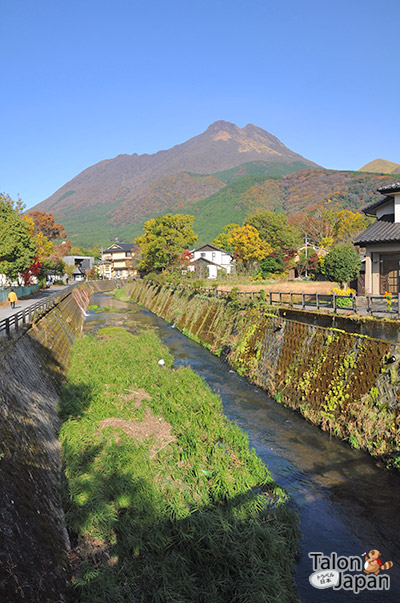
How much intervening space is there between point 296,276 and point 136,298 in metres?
28.8

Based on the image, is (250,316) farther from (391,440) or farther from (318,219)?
(318,219)

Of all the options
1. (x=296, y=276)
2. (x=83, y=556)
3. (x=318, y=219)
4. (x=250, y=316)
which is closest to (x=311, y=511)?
(x=83, y=556)

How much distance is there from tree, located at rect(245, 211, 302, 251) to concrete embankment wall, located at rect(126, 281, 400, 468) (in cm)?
4981

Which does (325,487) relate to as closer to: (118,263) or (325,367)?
(325,367)

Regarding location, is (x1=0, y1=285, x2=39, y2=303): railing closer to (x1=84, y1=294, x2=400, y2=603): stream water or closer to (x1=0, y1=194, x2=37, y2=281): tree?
(x1=0, y1=194, x2=37, y2=281): tree

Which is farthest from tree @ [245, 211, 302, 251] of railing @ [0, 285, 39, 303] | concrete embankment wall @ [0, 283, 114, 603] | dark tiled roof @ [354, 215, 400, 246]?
concrete embankment wall @ [0, 283, 114, 603]

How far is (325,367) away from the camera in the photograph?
14.9 m

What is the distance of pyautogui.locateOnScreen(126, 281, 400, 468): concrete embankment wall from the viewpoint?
11797 mm

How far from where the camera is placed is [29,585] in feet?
18.6

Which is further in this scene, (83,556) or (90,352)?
(90,352)

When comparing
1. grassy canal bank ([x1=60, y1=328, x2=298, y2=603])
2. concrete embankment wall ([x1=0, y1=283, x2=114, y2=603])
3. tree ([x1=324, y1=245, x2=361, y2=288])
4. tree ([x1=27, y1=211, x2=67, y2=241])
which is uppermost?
tree ([x1=27, y1=211, x2=67, y2=241])

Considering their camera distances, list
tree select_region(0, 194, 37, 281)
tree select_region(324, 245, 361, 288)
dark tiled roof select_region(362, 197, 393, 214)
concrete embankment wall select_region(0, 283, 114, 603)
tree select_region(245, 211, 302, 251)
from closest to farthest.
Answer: concrete embankment wall select_region(0, 283, 114, 603), dark tiled roof select_region(362, 197, 393, 214), tree select_region(324, 245, 361, 288), tree select_region(0, 194, 37, 281), tree select_region(245, 211, 302, 251)

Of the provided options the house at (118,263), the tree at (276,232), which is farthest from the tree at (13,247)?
the house at (118,263)

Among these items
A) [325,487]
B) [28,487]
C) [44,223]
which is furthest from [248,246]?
[44,223]
